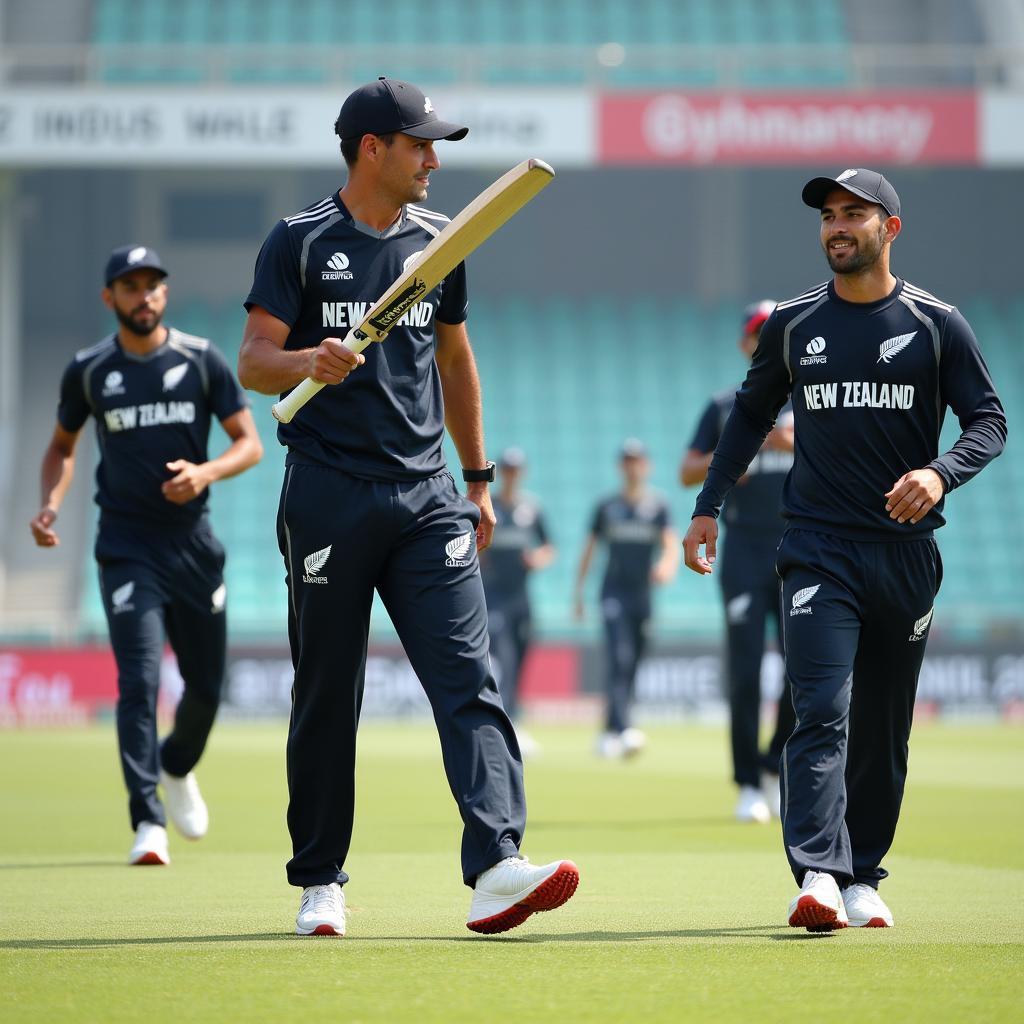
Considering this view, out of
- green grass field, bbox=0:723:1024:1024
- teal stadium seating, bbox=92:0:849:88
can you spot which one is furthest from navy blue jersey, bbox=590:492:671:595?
teal stadium seating, bbox=92:0:849:88

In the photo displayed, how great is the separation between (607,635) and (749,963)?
11.3 meters

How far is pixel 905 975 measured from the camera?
5.00 metres

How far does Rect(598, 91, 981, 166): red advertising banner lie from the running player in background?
22.6m

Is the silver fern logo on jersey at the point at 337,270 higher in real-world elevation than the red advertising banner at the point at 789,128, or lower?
lower

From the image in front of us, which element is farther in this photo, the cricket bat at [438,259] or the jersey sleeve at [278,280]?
the jersey sleeve at [278,280]

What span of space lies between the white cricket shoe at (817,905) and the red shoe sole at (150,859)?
11.2ft

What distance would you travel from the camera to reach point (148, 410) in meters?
8.80

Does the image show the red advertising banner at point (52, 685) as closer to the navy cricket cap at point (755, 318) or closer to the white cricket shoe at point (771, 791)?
the white cricket shoe at point (771, 791)

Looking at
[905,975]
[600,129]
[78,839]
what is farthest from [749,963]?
[600,129]

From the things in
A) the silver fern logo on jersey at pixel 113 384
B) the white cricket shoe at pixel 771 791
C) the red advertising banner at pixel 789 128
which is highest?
the red advertising banner at pixel 789 128

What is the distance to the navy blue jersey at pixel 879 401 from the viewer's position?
20.2ft

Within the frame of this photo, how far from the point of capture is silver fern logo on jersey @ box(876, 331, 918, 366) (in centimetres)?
615

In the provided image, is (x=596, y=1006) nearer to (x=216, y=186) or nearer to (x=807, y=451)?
(x=807, y=451)

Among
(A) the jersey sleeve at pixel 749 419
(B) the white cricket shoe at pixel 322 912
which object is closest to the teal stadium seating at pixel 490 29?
(A) the jersey sleeve at pixel 749 419
